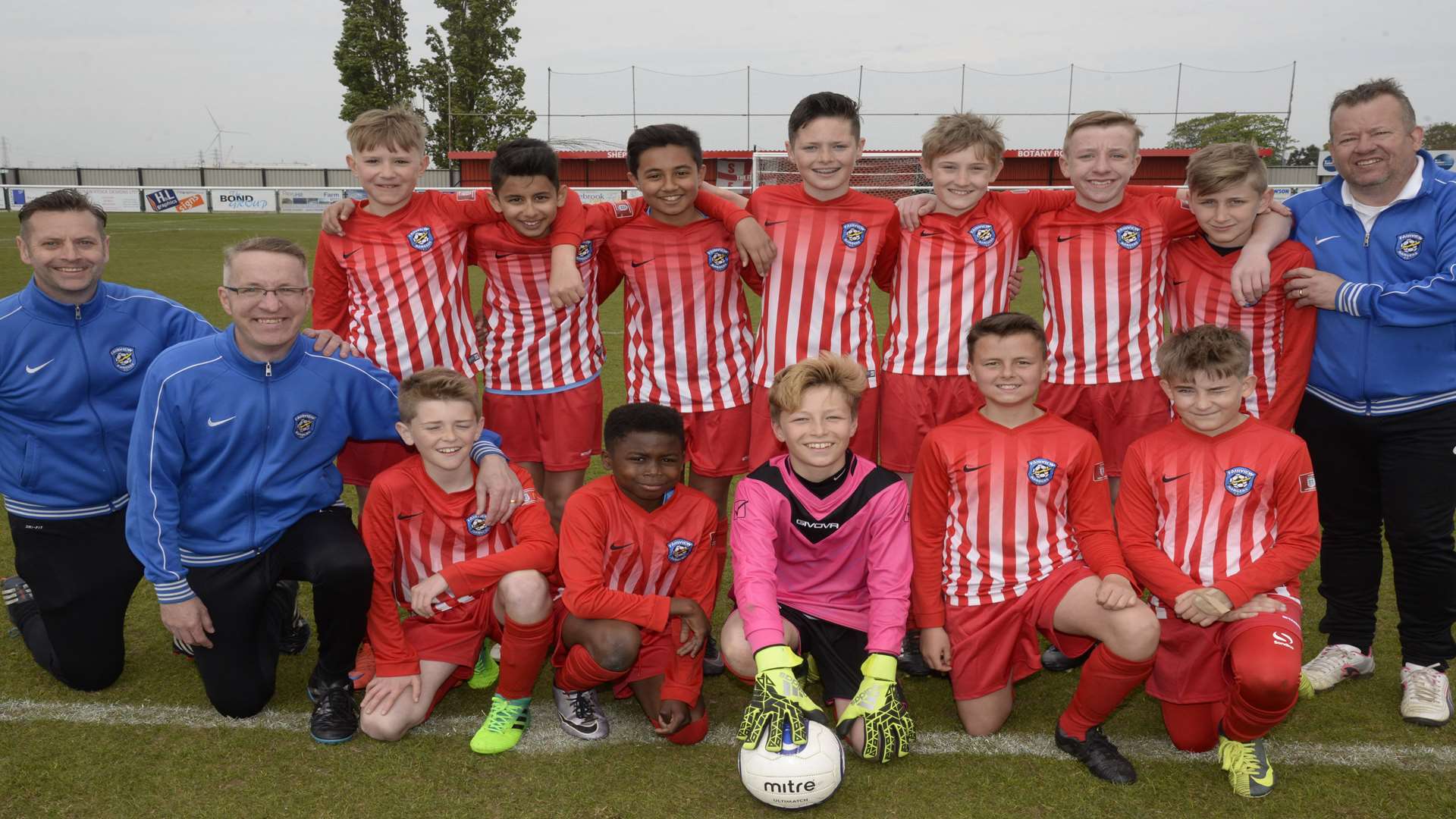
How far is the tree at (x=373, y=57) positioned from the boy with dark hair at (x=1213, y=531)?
1441 inches

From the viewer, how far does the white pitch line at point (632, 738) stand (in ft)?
9.13

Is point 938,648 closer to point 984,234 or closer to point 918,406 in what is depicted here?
point 918,406

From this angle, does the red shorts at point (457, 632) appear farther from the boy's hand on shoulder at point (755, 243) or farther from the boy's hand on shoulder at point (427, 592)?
the boy's hand on shoulder at point (755, 243)

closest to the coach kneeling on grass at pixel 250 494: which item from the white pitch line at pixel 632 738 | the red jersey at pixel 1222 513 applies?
the white pitch line at pixel 632 738

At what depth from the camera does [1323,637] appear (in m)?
3.59

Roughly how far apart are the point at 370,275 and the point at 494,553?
49.6 inches

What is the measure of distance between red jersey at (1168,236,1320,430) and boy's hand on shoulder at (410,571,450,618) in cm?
266

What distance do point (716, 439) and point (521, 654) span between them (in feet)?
3.81

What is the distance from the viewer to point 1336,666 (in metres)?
3.21

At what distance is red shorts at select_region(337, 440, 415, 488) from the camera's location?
365cm

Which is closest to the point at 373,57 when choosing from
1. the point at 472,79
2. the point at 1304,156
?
the point at 472,79

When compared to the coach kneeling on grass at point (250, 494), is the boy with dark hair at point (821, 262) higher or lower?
higher

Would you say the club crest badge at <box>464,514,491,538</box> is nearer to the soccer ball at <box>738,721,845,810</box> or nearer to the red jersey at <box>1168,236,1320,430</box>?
the soccer ball at <box>738,721,845,810</box>

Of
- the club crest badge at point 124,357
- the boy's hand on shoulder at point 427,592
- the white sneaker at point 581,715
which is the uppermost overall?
the club crest badge at point 124,357
